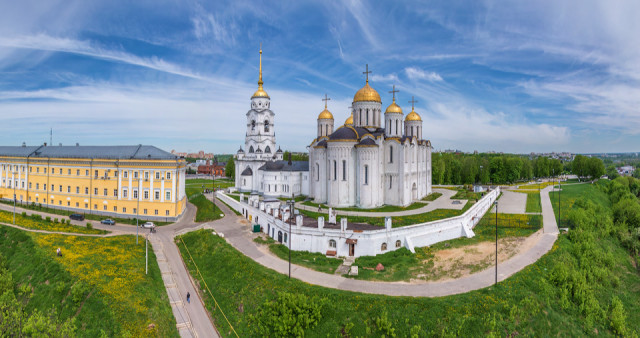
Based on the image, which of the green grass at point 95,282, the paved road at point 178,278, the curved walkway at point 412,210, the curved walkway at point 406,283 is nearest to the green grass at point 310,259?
the curved walkway at point 406,283

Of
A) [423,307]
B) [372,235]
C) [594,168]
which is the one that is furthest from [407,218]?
[594,168]

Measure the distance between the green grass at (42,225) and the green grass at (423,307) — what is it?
56.5 ft

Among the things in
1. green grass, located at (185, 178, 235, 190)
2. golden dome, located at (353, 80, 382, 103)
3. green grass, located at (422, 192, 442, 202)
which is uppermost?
golden dome, located at (353, 80, 382, 103)

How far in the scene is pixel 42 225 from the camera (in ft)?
126

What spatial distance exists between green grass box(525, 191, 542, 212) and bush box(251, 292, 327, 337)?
3615 cm

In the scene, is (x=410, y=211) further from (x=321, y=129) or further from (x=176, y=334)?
(x=176, y=334)

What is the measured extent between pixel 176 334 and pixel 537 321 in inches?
851

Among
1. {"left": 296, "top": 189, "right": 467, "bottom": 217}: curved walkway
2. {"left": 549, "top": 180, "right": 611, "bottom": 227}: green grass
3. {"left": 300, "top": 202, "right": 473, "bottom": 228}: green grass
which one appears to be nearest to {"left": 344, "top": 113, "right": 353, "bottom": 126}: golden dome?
{"left": 296, "top": 189, "right": 467, "bottom": 217}: curved walkway

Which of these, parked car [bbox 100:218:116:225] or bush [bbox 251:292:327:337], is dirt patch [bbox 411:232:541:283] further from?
parked car [bbox 100:218:116:225]

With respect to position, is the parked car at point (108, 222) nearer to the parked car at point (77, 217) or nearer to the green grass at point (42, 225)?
the green grass at point (42, 225)

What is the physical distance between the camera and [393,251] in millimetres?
30312

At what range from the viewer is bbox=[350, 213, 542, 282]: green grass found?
2558 cm

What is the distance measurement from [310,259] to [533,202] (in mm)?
38797

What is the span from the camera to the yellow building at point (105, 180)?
142 ft
